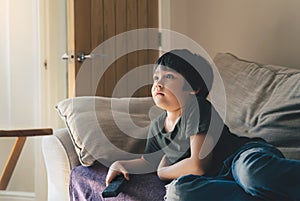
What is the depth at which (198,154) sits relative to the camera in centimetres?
127

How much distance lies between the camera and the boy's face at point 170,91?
1396 millimetres

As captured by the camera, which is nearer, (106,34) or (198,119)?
(198,119)

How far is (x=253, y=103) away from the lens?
5.59 feet

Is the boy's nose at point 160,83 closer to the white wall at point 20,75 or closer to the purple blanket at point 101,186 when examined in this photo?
the purple blanket at point 101,186

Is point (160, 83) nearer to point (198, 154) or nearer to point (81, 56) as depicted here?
point (198, 154)

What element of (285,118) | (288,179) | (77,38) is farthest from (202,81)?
(77,38)

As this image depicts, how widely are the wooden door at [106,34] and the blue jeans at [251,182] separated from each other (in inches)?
63.5

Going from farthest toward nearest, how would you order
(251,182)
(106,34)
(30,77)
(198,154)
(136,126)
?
(30,77)
(106,34)
(136,126)
(198,154)
(251,182)

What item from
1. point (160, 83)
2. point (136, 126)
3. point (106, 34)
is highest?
point (106, 34)

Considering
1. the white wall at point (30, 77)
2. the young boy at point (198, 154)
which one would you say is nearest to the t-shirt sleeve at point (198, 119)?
the young boy at point (198, 154)

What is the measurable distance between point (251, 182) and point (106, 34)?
1.89 m

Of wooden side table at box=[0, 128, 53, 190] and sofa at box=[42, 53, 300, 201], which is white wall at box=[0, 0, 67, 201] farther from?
sofa at box=[42, 53, 300, 201]

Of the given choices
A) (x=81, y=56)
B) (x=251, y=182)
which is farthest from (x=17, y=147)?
(x=251, y=182)

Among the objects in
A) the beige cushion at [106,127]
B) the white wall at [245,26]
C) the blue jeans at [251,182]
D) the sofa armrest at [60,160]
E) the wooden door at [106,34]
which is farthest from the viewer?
the wooden door at [106,34]
